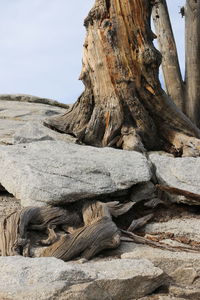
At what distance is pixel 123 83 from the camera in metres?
7.21

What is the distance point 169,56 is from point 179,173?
394 cm

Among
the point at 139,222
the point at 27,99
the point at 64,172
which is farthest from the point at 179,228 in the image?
the point at 27,99

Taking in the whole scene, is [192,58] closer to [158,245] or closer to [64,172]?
[64,172]

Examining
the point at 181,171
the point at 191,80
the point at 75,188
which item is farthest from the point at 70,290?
the point at 191,80

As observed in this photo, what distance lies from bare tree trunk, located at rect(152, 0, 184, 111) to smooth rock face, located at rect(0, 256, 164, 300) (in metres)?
5.75

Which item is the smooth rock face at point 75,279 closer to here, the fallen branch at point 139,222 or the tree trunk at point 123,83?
the fallen branch at point 139,222

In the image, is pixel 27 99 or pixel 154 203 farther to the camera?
pixel 27 99

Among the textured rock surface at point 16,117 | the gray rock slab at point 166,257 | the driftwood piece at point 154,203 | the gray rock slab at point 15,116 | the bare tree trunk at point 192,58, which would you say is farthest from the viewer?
the bare tree trunk at point 192,58

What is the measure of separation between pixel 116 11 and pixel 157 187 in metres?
2.80

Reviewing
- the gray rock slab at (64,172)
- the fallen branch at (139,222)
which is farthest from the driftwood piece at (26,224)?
the fallen branch at (139,222)

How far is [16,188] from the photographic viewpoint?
211 inches

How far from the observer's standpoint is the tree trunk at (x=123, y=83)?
7.19 metres

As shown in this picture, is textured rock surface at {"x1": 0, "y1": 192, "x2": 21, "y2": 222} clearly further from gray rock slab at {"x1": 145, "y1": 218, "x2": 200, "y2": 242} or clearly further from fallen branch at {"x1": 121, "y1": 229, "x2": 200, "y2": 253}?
gray rock slab at {"x1": 145, "y1": 218, "x2": 200, "y2": 242}

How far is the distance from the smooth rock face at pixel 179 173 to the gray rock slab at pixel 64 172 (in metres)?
0.24
